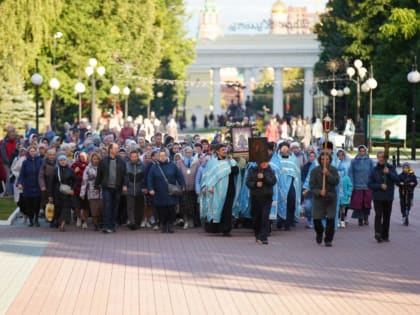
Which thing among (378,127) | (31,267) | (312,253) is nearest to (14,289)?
(31,267)

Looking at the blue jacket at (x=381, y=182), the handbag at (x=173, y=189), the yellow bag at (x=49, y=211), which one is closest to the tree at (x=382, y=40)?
the handbag at (x=173, y=189)

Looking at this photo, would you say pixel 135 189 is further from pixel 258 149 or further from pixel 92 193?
pixel 258 149

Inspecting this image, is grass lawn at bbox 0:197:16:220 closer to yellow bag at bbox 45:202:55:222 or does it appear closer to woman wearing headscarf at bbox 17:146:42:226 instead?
woman wearing headscarf at bbox 17:146:42:226

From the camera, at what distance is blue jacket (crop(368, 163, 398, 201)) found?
1947 centimetres

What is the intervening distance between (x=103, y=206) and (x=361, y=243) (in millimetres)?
4818

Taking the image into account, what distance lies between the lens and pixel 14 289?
14.1m

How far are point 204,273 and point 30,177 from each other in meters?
7.64

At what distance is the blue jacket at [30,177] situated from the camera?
72.8 ft

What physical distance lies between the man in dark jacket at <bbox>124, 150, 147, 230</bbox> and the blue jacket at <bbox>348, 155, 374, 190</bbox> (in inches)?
154

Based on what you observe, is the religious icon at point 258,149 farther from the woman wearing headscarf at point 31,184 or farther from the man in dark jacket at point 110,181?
the woman wearing headscarf at point 31,184

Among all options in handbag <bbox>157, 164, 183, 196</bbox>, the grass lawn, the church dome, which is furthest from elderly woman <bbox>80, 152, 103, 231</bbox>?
the church dome

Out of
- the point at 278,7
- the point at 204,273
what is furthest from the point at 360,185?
the point at 278,7

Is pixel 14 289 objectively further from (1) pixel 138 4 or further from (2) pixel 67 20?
(1) pixel 138 4

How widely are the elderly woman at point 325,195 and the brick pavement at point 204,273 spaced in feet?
1.12
